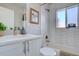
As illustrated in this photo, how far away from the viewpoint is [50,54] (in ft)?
4.28

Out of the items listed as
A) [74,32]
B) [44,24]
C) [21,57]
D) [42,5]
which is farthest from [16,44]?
[74,32]

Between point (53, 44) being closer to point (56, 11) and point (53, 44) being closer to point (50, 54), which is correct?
point (50, 54)

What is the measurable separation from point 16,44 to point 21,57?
18cm

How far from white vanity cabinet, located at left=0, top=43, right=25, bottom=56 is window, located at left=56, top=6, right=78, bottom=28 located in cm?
55

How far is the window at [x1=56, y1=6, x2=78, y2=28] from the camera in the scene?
4.49 ft

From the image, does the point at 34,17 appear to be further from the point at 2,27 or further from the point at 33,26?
the point at 2,27

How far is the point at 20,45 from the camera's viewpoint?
3.99 ft

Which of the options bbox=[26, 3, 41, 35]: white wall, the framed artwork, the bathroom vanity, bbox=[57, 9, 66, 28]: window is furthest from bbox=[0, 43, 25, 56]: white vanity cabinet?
bbox=[57, 9, 66, 28]: window

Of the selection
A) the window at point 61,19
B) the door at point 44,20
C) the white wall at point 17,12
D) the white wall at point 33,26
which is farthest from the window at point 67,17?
the white wall at point 17,12

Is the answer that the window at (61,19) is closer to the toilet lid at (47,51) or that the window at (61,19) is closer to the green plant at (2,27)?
the toilet lid at (47,51)

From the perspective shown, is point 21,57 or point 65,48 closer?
point 21,57

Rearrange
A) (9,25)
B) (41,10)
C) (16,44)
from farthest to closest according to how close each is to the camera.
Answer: (41,10)
(9,25)
(16,44)

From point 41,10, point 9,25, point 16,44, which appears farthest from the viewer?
point 41,10

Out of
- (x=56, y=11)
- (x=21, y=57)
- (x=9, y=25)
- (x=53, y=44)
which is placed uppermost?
(x=56, y=11)
